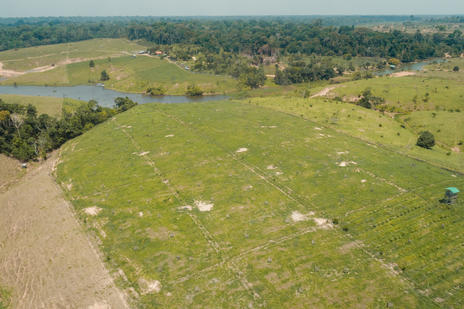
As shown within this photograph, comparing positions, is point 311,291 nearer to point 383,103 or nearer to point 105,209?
point 105,209

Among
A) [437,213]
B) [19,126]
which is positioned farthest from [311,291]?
[19,126]

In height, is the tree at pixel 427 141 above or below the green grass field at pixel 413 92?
below

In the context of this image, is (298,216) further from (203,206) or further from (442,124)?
(442,124)

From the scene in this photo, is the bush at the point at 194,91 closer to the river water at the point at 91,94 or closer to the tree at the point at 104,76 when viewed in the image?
the river water at the point at 91,94

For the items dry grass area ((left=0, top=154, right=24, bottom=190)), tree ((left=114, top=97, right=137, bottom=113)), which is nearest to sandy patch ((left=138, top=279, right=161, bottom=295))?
dry grass area ((left=0, top=154, right=24, bottom=190))

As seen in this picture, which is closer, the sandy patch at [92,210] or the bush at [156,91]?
the sandy patch at [92,210]

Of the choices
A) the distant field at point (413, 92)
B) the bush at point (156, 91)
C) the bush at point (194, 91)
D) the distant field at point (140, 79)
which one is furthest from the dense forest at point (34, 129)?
the distant field at point (413, 92)

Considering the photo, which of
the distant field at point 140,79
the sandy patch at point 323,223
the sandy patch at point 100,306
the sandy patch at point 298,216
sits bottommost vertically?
the sandy patch at point 100,306

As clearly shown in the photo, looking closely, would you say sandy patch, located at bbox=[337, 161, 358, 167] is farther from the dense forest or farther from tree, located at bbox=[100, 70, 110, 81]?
tree, located at bbox=[100, 70, 110, 81]
